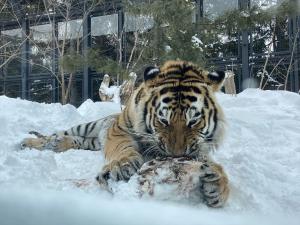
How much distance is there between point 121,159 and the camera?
370 centimetres

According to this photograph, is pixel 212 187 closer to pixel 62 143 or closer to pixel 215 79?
pixel 215 79

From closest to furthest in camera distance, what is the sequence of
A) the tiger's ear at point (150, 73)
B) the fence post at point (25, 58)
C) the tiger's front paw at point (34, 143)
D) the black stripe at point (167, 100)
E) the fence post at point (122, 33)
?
the black stripe at point (167, 100), the tiger's ear at point (150, 73), the tiger's front paw at point (34, 143), the fence post at point (122, 33), the fence post at point (25, 58)

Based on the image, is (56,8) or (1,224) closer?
(1,224)

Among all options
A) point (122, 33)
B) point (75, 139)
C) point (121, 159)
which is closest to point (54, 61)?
point (122, 33)

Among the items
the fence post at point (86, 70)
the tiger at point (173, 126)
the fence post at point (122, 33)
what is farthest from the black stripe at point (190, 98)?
the fence post at point (86, 70)

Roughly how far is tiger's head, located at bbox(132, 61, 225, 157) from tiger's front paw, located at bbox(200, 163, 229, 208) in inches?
18.1

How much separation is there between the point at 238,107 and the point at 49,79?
14681 mm

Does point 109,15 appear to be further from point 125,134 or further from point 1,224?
point 1,224

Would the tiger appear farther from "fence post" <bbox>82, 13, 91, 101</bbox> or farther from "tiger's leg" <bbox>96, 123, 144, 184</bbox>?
"fence post" <bbox>82, 13, 91, 101</bbox>

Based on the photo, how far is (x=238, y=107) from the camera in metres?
8.52

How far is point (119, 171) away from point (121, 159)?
0.21 meters

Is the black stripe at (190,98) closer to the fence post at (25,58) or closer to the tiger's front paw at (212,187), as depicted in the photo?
the tiger's front paw at (212,187)

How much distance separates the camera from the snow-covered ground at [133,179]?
2195mm

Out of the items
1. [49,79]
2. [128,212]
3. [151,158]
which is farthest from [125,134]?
[49,79]
